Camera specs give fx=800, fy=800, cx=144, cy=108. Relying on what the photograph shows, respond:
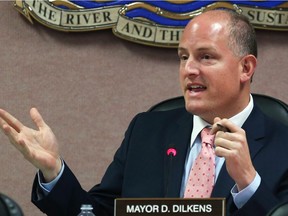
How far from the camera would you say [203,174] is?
2459 mm

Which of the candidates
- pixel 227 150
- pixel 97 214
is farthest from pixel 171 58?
pixel 227 150

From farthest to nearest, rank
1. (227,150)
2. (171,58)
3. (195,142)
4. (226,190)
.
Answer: (171,58), (195,142), (226,190), (227,150)

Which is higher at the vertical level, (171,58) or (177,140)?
(171,58)

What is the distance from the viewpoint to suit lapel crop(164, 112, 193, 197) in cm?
249

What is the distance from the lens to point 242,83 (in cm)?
262

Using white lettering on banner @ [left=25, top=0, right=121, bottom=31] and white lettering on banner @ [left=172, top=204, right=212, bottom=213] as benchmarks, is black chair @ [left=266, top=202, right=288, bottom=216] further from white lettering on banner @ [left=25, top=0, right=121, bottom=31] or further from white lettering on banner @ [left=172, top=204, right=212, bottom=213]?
white lettering on banner @ [left=25, top=0, right=121, bottom=31]

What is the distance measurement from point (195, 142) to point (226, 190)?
257 mm

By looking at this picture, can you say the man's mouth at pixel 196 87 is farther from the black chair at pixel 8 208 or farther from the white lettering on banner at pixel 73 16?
the black chair at pixel 8 208

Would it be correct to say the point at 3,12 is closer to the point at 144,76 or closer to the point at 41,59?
the point at 41,59

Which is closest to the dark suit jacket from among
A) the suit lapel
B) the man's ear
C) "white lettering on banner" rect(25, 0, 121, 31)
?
the suit lapel

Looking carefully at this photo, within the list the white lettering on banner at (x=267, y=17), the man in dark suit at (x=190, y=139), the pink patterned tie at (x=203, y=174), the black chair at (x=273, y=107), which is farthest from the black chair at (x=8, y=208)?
the white lettering on banner at (x=267, y=17)

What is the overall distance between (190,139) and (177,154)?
0.29ft

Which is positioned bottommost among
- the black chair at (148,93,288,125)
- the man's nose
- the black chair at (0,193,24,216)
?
the black chair at (0,193,24,216)

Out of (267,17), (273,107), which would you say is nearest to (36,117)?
(273,107)
